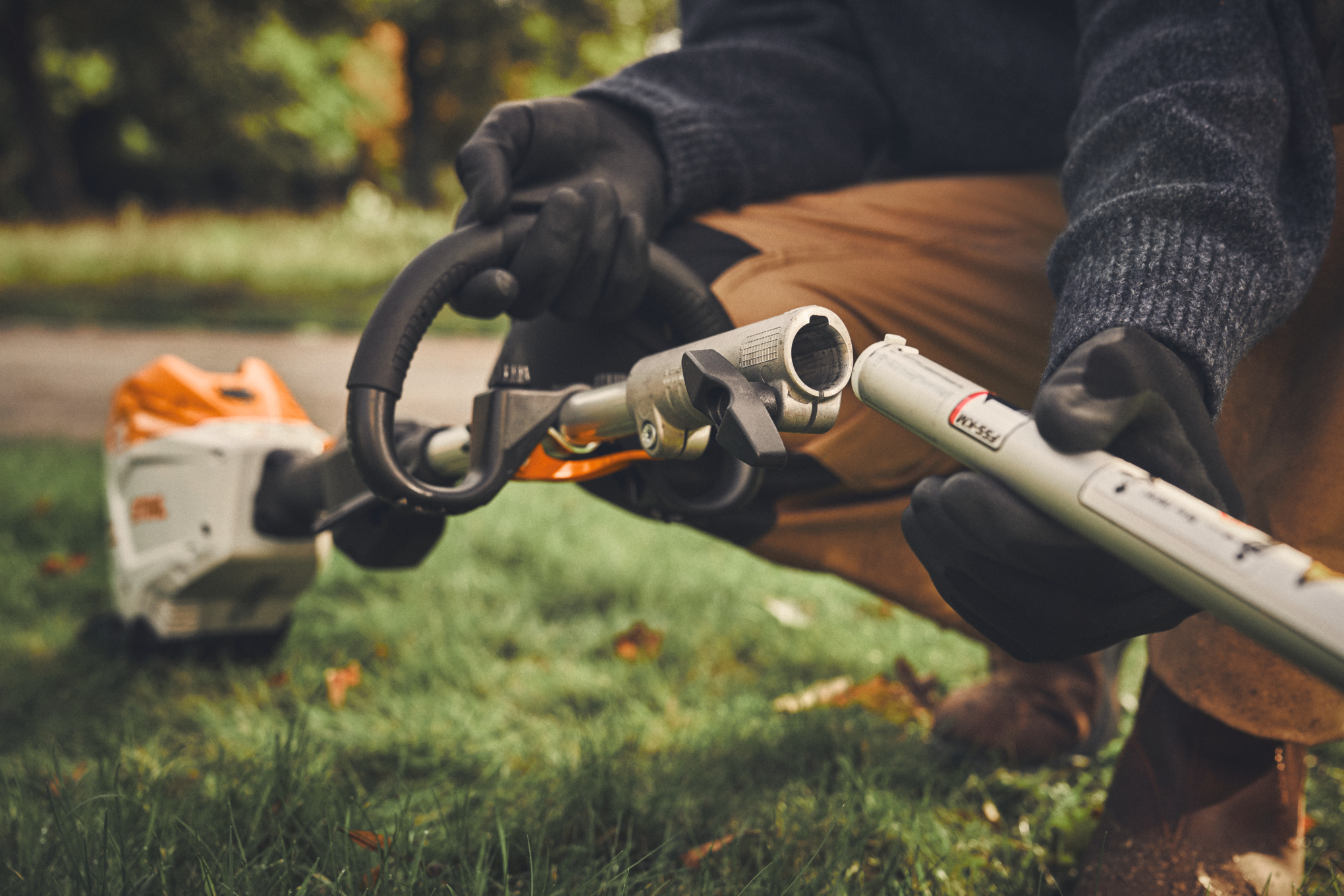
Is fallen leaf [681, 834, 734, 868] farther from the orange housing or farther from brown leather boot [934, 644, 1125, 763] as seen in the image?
the orange housing

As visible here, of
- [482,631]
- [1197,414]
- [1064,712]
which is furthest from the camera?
[482,631]

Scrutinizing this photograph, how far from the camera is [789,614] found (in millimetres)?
2311

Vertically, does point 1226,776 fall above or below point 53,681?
above

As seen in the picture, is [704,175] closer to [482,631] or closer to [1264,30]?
[1264,30]

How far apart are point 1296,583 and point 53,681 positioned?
2.16 meters

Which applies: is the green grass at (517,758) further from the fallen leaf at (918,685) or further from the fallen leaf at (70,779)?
the fallen leaf at (918,685)

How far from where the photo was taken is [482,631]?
2098 mm

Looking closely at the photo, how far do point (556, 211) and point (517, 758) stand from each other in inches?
38.9

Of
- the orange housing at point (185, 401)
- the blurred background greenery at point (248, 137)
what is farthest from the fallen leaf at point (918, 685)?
the blurred background greenery at point (248, 137)

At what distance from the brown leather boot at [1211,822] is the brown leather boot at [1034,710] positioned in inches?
18.6

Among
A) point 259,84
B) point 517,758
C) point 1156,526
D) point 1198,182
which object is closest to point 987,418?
point 1156,526

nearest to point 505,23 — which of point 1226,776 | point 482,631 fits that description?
point 482,631

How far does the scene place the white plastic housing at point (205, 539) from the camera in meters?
1.72

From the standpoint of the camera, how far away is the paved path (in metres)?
4.94
